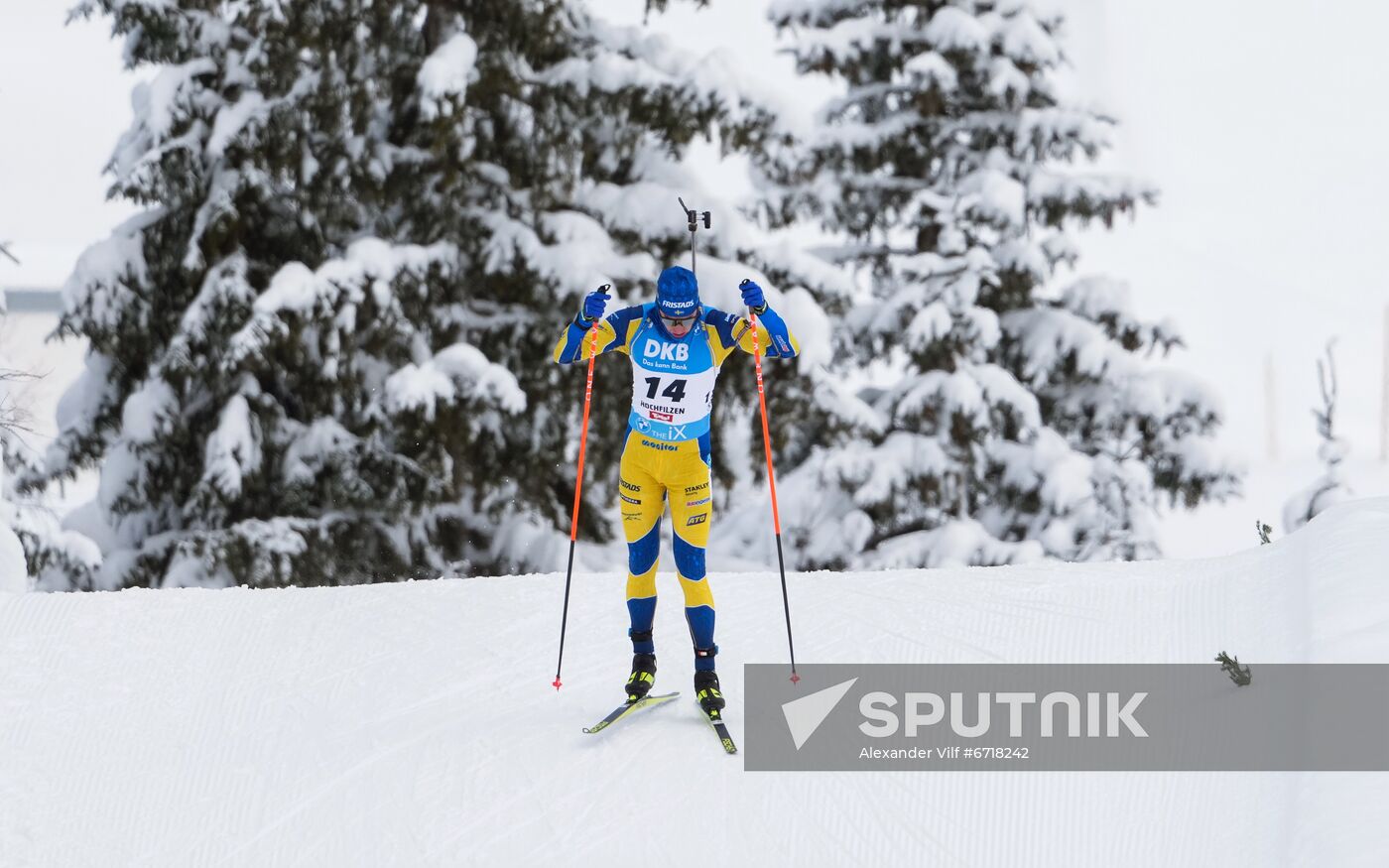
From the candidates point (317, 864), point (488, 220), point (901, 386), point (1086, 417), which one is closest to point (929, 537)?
point (901, 386)

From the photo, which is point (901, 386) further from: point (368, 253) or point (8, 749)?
point (8, 749)

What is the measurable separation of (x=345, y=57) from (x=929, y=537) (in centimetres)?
698

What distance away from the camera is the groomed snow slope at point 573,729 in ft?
16.9

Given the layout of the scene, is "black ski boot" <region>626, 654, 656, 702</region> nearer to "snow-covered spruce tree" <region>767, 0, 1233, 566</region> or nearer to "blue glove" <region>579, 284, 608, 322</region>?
"blue glove" <region>579, 284, 608, 322</region>

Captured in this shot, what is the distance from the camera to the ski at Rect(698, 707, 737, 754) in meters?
5.69

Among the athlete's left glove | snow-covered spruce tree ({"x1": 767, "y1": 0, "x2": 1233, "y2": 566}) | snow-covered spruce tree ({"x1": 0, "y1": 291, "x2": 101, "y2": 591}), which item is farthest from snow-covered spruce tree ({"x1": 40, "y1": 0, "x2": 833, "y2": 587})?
the athlete's left glove

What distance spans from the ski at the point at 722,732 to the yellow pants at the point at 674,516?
0.86ft

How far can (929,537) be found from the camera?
39.7ft

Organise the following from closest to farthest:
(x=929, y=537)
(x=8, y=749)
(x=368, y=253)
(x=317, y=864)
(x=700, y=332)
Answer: (x=317, y=864) < (x=700, y=332) < (x=8, y=749) < (x=368, y=253) < (x=929, y=537)

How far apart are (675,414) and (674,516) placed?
1.68 ft

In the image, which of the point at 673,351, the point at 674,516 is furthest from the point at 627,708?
the point at 673,351

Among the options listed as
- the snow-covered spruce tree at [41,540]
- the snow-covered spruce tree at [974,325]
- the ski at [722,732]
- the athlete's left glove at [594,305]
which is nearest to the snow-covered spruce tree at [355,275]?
the snow-covered spruce tree at [41,540]

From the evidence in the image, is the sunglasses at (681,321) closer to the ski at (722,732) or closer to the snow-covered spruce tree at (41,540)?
the ski at (722,732)

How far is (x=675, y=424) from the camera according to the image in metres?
5.74
